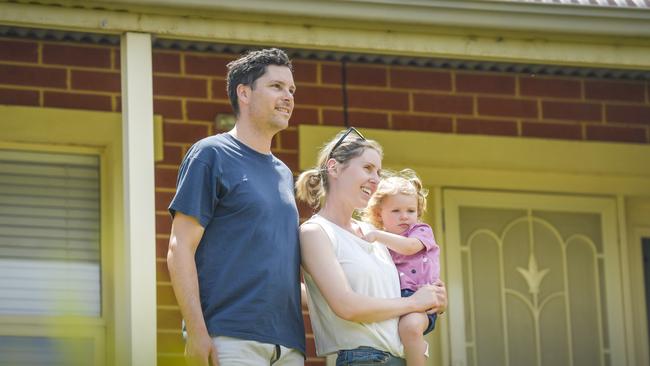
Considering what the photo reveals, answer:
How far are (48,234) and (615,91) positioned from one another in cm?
323

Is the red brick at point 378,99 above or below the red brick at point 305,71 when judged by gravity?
below

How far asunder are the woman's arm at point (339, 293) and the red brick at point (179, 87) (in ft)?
7.91

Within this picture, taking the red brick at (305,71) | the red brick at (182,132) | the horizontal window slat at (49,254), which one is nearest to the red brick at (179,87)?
the red brick at (182,132)

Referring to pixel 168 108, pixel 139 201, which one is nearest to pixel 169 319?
pixel 168 108

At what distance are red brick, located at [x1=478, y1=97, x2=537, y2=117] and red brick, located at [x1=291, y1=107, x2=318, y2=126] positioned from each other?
95 centimetres

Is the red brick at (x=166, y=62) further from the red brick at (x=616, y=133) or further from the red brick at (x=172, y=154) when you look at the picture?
the red brick at (x=616, y=133)

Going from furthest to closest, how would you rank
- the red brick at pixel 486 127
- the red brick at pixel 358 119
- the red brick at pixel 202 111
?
the red brick at pixel 486 127 → the red brick at pixel 358 119 → the red brick at pixel 202 111

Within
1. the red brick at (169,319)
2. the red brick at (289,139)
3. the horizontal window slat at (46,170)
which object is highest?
the red brick at (289,139)

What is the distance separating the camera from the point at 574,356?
1020 cm

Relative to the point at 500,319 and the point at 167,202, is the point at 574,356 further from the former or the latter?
the point at 167,202

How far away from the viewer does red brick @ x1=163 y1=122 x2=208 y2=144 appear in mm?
9641

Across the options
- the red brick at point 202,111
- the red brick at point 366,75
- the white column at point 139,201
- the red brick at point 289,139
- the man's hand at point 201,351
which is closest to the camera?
the man's hand at point 201,351

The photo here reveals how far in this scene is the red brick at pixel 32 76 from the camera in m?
9.46

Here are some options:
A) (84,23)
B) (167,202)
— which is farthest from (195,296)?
(167,202)
